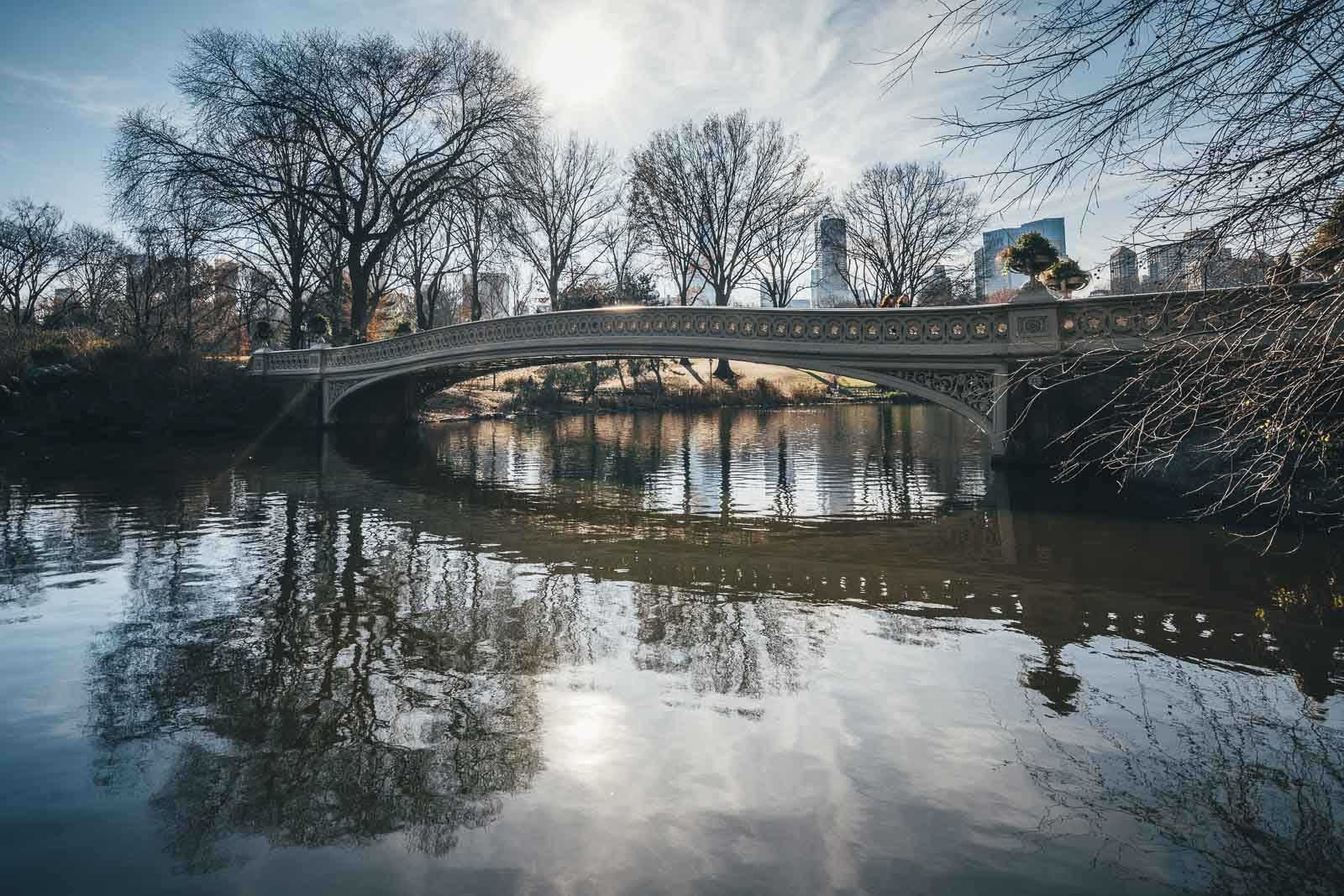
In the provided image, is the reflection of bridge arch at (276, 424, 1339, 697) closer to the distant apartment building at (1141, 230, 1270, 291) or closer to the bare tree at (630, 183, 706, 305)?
the distant apartment building at (1141, 230, 1270, 291)

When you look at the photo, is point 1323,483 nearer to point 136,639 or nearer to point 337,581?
point 337,581

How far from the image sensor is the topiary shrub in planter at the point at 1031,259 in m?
13.0

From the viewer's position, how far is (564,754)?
3.37 meters

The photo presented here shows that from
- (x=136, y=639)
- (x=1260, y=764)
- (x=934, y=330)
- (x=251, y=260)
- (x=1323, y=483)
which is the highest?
(x=251, y=260)

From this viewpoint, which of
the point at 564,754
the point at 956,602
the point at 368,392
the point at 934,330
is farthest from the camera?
the point at 368,392

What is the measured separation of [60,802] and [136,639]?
7.64 ft

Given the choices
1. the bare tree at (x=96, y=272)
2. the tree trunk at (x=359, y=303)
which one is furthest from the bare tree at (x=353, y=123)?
the bare tree at (x=96, y=272)

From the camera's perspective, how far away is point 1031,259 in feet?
42.7

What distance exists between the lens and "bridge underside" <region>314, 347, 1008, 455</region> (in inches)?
A: 538

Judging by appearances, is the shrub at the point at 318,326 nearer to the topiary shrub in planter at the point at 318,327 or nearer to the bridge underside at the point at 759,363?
the topiary shrub in planter at the point at 318,327

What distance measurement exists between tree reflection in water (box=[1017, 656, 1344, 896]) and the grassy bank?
88.9 feet

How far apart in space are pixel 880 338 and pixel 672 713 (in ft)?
37.9

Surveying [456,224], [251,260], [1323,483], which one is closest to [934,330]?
[1323,483]

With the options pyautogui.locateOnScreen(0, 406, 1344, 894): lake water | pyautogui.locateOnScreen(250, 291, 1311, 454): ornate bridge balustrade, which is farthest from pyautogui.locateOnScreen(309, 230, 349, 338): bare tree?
pyautogui.locateOnScreen(0, 406, 1344, 894): lake water
